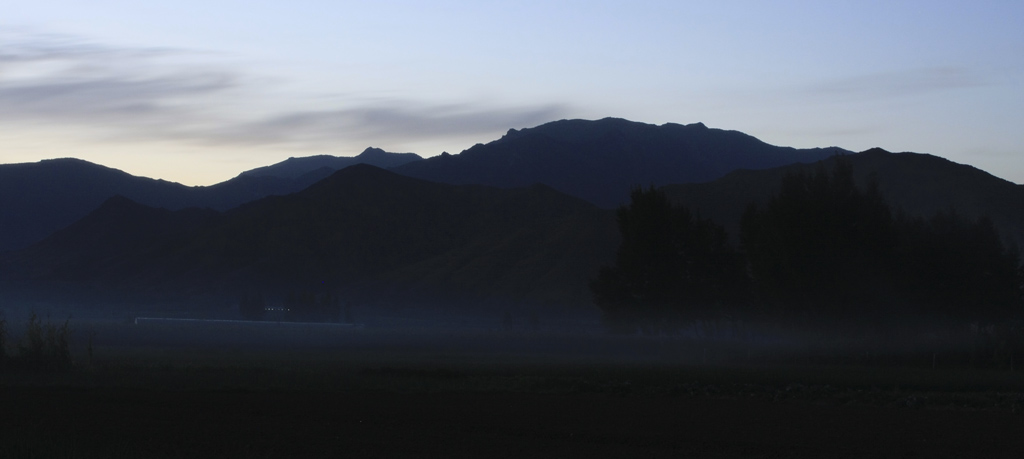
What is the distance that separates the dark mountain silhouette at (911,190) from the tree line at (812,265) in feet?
163

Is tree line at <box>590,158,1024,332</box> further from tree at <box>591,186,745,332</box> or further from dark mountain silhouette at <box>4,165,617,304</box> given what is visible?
dark mountain silhouette at <box>4,165,617,304</box>

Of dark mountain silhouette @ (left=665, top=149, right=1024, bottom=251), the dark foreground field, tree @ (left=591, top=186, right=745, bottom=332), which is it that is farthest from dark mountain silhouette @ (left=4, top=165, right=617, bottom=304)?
the dark foreground field

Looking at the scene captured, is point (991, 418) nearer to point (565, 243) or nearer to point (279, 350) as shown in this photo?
point (279, 350)

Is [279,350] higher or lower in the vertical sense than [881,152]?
lower

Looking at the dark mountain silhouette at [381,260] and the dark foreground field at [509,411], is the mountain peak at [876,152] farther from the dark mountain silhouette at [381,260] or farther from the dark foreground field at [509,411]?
the dark foreground field at [509,411]

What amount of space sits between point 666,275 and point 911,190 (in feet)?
306

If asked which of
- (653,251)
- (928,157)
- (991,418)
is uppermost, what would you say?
(928,157)

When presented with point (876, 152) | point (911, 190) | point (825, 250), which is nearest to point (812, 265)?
point (825, 250)

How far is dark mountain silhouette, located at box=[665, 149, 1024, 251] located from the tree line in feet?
163

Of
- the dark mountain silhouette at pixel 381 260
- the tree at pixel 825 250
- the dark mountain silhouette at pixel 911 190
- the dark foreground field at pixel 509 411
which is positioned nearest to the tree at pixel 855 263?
the tree at pixel 825 250

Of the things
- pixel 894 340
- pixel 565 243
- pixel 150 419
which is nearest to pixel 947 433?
pixel 150 419

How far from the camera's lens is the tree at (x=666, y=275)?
6975 cm

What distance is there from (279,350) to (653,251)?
84.8 ft

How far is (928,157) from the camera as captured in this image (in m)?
161
